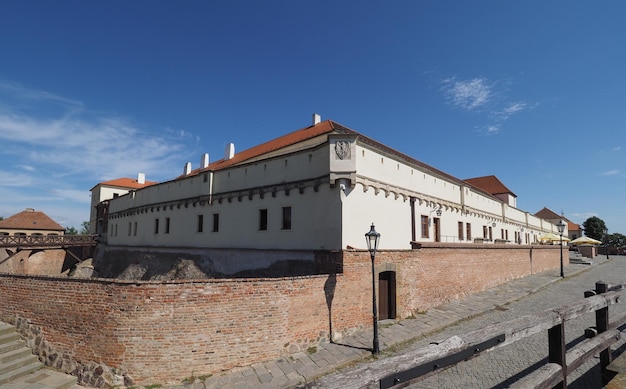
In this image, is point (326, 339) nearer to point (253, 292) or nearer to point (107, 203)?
point (253, 292)

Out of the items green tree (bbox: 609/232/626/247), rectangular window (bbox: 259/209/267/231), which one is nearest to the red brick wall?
rectangular window (bbox: 259/209/267/231)

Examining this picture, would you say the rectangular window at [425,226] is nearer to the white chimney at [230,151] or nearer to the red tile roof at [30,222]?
the white chimney at [230,151]

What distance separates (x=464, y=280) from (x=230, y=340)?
1211 centimetres

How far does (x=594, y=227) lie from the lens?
230 ft

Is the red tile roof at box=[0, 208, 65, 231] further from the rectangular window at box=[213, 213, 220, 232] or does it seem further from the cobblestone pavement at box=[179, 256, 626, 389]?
the cobblestone pavement at box=[179, 256, 626, 389]

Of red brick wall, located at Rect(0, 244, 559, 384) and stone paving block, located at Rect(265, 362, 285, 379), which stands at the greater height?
red brick wall, located at Rect(0, 244, 559, 384)

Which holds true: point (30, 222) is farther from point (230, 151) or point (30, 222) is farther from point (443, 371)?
point (443, 371)

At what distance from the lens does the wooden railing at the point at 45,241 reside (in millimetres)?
27891

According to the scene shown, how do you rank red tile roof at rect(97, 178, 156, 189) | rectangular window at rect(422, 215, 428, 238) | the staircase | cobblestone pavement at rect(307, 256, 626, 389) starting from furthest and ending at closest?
red tile roof at rect(97, 178, 156, 189)
rectangular window at rect(422, 215, 428, 238)
the staircase
cobblestone pavement at rect(307, 256, 626, 389)

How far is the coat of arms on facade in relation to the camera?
502 inches

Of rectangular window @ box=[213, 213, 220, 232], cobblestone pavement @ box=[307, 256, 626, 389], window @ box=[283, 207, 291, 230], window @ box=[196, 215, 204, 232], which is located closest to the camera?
cobblestone pavement @ box=[307, 256, 626, 389]

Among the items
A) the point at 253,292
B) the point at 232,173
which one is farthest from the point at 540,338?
the point at 232,173

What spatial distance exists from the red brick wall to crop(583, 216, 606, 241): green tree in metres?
81.8

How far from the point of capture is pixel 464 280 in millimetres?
16250
